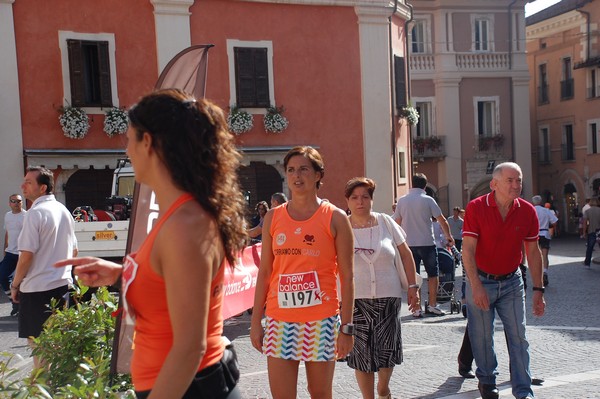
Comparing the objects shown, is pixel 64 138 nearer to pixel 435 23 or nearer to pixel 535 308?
pixel 535 308

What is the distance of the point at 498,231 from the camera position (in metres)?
6.49

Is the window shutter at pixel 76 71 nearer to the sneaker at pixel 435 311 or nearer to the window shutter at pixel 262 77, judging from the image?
the window shutter at pixel 262 77

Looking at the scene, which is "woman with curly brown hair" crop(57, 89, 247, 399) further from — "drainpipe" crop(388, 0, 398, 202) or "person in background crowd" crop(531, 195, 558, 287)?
"drainpipe" crop(388, 0, 398, 202)

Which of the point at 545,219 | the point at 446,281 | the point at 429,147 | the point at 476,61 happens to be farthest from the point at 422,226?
the point at 476,61

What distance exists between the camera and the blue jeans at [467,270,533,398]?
6.41 meters

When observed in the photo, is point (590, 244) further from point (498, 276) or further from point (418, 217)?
point (498, 276)

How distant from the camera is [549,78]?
4506 centimetres

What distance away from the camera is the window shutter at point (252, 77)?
22.4 metres

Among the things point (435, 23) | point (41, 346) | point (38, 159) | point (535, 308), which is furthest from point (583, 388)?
point (435, 23)

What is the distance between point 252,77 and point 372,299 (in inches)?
665

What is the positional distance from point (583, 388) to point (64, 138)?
15.9 metres

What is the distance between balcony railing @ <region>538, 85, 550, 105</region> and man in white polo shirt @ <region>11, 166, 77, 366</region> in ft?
136

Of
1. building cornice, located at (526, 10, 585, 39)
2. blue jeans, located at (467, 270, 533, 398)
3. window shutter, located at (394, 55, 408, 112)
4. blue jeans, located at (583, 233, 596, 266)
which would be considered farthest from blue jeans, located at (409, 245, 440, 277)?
building cornice, located at (526, 10, 585, 39)

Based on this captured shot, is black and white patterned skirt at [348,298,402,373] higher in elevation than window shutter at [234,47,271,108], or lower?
lower
